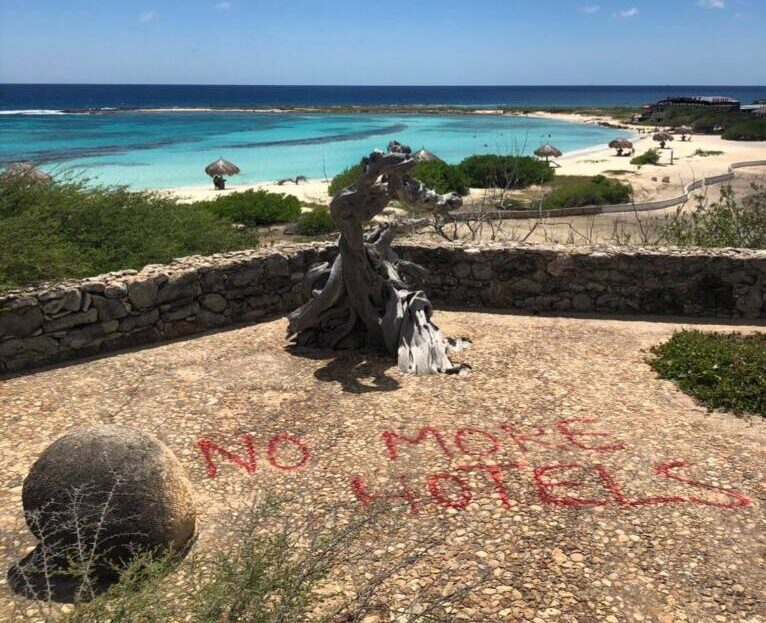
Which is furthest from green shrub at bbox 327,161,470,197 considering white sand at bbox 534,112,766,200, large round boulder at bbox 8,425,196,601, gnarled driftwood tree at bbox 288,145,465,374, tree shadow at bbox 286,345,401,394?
large round boulder at bbox 8,425,196,601

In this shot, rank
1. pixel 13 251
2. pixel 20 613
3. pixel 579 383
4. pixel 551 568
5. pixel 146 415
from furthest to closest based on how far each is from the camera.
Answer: pixel 13 251 < pixel 579 383 < pixel 146 415 < pixel 551 568 < pixel 20 613

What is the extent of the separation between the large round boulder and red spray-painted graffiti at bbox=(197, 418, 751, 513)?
1337 millimetres

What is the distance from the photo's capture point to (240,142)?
2270 inches

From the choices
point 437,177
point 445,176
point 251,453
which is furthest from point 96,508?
point 445,176

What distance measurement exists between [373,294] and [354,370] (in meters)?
1.23

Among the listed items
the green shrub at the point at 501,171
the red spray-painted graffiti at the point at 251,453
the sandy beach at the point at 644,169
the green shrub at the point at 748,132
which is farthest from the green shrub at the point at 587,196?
the green shrub at the point at 748,132

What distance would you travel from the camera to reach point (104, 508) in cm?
427

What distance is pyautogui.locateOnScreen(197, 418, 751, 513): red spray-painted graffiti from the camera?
5.48 m

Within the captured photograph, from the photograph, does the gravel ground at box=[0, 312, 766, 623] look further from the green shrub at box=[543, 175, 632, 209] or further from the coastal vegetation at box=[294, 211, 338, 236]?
the green shrub at box=[543, 175, 632, 209]

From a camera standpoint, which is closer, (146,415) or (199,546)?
(199,546)

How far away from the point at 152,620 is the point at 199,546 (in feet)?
4.99

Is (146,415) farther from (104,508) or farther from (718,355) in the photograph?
(718,355)

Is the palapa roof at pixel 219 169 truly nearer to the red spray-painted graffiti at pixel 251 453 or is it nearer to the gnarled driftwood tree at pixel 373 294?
the gnarled driftwood tree at pixel 373 294

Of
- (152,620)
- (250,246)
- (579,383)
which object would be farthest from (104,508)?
(250,246)
